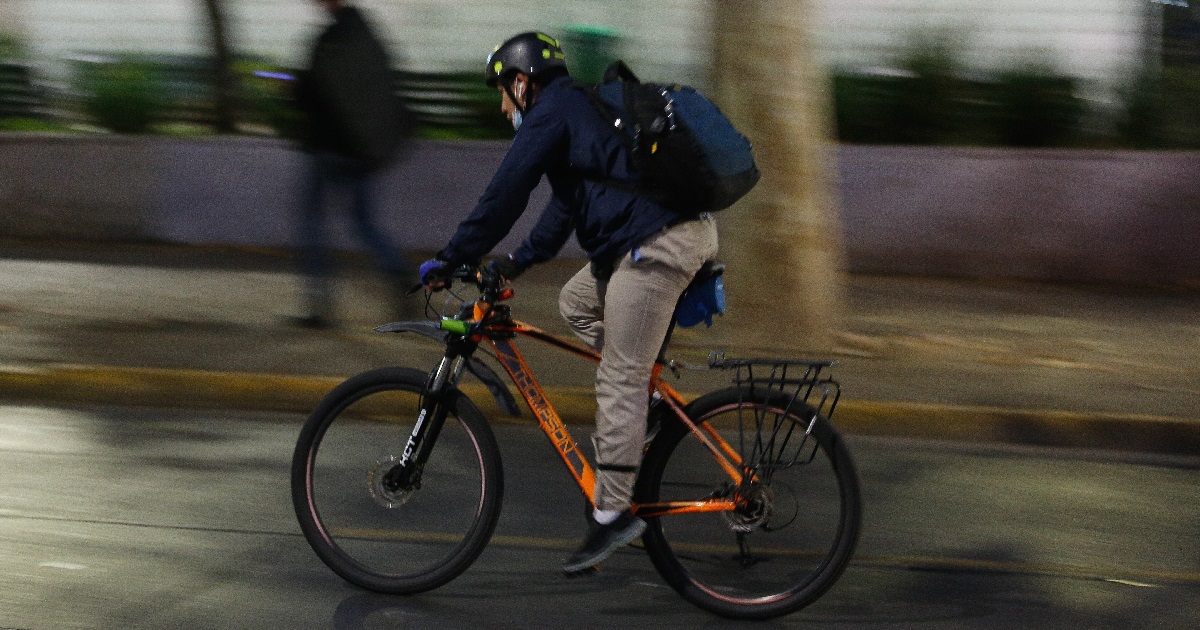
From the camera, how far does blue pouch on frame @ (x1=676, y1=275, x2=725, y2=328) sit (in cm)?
428

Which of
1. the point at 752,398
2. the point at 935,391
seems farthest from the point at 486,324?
the point at 935,391

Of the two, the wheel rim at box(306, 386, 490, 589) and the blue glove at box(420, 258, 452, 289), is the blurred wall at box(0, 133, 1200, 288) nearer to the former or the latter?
the wheel rim at box(306, 386, 490, 589)

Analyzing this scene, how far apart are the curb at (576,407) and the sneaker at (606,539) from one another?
1973mm

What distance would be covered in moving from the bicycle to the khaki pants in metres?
0.09

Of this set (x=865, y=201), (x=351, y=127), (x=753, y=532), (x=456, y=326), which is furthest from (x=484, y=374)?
(x=865, y=201)

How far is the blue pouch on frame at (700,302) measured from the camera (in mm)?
4277

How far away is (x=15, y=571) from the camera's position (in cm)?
462

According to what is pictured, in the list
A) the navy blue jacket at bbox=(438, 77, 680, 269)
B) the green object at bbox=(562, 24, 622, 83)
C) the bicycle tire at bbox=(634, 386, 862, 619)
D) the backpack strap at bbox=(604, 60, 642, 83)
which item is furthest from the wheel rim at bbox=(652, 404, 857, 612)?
the green object at bbox=(562, 24, 622, 83)

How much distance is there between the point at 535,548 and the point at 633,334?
1104 millimetres

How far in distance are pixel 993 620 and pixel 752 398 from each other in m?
1.00

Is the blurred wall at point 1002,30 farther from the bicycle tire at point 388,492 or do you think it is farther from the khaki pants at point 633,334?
the bicycle tire at point 388,492

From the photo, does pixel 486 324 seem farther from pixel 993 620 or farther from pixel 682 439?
pixel 993 620

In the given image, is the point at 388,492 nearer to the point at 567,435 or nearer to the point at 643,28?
the point at 567,435

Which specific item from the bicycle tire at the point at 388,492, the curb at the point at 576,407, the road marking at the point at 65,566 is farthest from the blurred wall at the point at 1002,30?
the road marking at the point at 65,566
